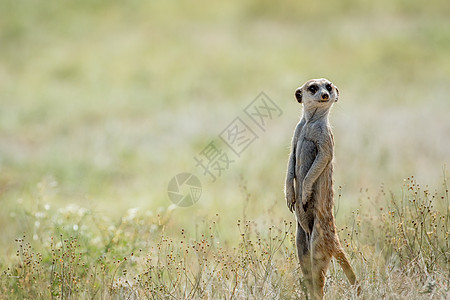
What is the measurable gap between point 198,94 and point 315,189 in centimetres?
1612

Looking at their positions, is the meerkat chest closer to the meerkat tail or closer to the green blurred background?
the meerkat tail

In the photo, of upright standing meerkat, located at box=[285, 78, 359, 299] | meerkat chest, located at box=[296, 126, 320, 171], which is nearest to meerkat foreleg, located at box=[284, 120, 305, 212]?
upright standing meerkat, located at box=[285, 78, 359, 299]

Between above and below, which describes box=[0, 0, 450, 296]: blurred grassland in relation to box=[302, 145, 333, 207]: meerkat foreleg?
above

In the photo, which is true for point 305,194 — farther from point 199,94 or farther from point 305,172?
point 199,94

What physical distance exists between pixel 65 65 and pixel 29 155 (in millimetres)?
9096

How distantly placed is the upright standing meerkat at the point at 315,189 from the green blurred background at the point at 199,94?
4.88 ft

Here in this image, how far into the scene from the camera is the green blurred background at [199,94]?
41.3ft

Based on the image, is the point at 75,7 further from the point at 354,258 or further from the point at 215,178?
the point at 354,258

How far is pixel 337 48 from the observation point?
2483cm

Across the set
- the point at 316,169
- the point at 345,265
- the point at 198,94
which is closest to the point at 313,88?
the point at 316,169

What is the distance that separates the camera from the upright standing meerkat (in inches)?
195

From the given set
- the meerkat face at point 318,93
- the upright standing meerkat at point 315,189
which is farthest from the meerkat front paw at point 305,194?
the meerkat face at point 318,93

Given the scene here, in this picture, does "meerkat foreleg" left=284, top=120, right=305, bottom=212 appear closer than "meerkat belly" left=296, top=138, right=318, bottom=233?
Result: No

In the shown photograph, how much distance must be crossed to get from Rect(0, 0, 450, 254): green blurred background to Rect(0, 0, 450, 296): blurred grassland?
59mm
